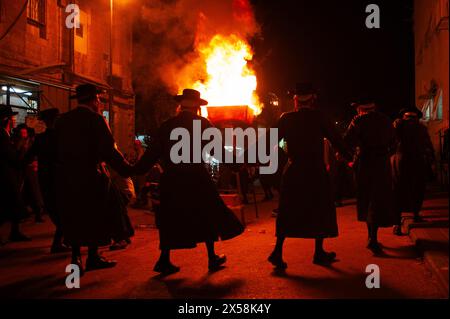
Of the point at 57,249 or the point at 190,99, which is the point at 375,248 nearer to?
the point at 190,99

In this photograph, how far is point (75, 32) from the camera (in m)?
19.0

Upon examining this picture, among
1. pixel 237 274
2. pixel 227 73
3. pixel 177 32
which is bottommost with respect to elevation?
pixel 237 274

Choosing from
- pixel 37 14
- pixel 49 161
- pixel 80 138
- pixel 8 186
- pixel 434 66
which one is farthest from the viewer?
pixel 434 66

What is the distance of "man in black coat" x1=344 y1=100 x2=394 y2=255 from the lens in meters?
6.39

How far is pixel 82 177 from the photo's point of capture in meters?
5.49

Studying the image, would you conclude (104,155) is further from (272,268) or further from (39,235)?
(39,235)

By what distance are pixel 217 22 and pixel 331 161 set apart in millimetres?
4845

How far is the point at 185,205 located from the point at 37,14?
531 inches

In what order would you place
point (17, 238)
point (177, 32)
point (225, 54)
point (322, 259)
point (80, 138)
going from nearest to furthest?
1. point (80, 138)
2. point (322, 259)
3. point (17, 238)
4. point (225, 54)
5. point (177, 32)

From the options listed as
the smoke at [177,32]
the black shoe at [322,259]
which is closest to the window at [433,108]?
the smoke at [177,32]

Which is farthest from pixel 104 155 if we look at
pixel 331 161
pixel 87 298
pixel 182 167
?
pixel 331 161

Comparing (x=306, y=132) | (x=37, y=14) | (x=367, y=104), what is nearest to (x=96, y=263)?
(x=306, y=132)

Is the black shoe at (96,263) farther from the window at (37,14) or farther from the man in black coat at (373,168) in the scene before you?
the window at (37,14)

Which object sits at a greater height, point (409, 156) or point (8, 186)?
point (409, 156)
